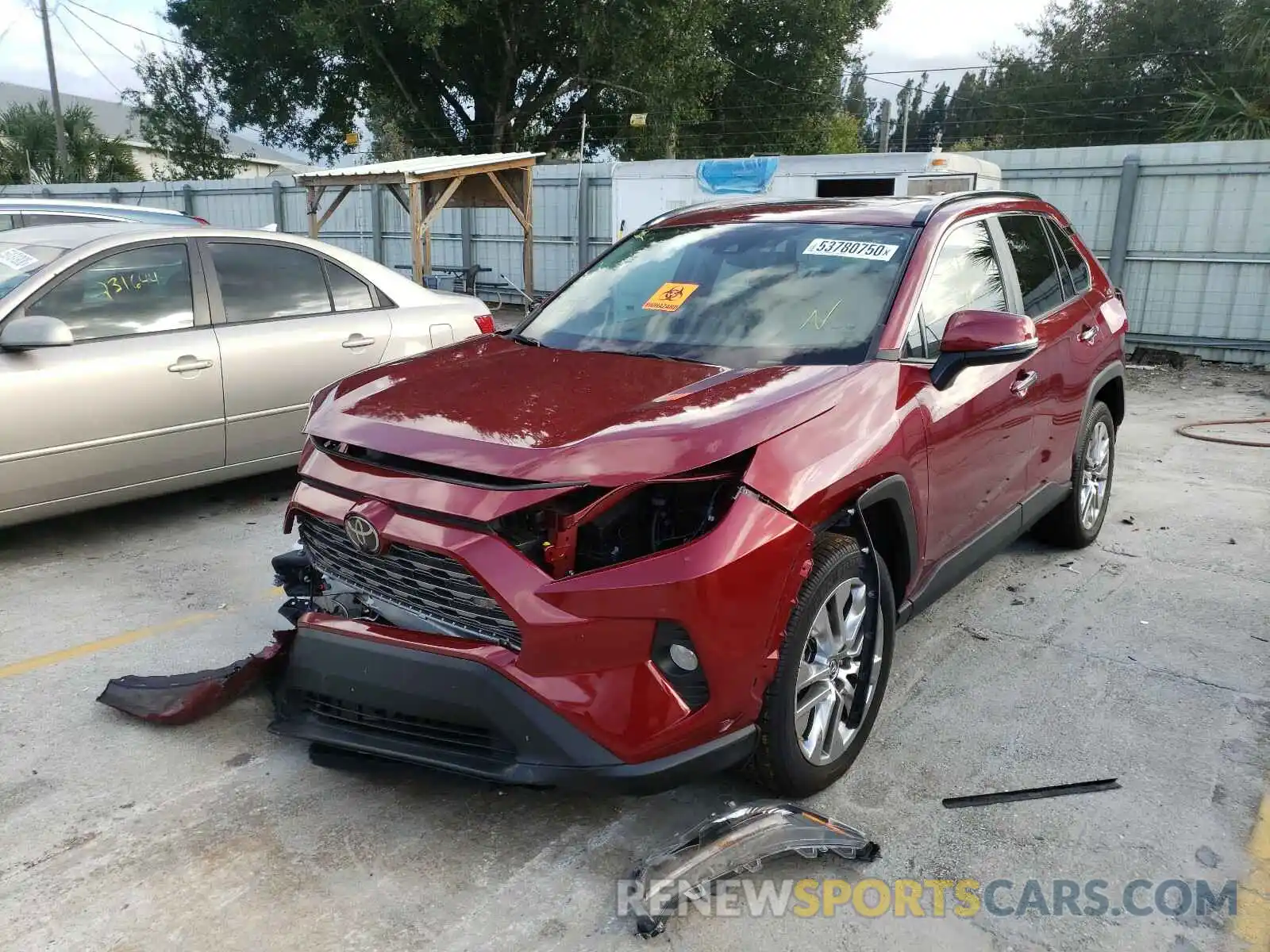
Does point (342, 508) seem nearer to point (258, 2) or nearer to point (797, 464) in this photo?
point (797, 464)

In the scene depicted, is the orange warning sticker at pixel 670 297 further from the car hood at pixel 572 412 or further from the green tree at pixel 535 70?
the green tree at pixel 535 70

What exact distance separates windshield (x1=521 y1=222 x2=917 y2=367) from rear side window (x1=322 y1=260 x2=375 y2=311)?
2374 mm

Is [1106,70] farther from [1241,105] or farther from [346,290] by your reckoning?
[346,290]

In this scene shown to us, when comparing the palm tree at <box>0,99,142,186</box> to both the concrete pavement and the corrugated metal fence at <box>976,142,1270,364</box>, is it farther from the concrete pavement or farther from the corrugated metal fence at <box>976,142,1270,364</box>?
the concrete pavement

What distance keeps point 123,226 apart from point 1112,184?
36.7 feet

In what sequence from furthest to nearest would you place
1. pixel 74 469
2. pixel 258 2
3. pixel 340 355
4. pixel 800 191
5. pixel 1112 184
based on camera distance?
1. pixel 258 2
2. pixel 800 191
3. pixel 1112 184
4. pixel 340 355
5. pixel 74 469

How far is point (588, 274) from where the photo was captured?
14.4ft

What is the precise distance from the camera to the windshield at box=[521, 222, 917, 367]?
3459 mm

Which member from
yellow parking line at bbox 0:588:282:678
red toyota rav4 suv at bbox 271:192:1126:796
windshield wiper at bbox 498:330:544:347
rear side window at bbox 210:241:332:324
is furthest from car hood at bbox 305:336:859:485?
rear side window at bbox 210:241:332:324

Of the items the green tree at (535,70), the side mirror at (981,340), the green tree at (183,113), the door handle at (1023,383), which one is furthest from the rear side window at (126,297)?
the green tree at (183,113)

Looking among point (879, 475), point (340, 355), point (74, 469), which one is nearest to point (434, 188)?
point (340, 355)

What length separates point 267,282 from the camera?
5.81 meters

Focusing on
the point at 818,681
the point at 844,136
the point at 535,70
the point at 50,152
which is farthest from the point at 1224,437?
the point at 50,152

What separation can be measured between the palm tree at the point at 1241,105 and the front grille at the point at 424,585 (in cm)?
1542
